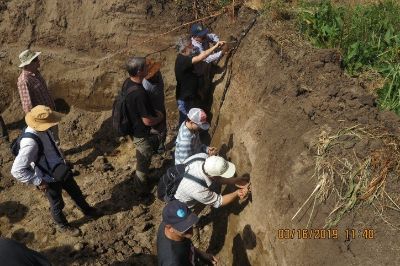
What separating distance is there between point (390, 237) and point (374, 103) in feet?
6.25

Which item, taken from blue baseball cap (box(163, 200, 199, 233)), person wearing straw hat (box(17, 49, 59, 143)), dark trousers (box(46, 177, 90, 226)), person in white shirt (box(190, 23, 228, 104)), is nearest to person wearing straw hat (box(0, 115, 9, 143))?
person wearing straw hat (box(17, 49, 59, 143))

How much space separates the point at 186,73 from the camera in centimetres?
616

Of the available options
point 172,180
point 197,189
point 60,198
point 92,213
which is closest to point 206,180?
point 197,189

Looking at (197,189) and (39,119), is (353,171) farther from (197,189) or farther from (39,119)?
(39,119)

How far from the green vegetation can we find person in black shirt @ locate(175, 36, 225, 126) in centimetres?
157

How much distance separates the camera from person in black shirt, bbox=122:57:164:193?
5.41 meters

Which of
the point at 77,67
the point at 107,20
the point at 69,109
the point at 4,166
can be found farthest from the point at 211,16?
the point at 4,166

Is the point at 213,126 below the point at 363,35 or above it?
below

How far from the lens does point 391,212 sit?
372 centimetres

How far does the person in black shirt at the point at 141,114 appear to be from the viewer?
541 centimetres

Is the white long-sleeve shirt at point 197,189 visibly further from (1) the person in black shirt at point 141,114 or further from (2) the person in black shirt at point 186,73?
(2) the person in black shirt at point 186,73

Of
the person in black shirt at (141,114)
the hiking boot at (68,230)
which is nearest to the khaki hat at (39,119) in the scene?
the person in black shirt at (141,114)

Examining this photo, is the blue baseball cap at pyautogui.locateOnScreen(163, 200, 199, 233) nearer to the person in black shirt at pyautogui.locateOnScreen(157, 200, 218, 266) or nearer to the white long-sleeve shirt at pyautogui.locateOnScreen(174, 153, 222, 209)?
the person in black shirt at pyautogui.locateOnScreen(157, 200, 218, 266)
